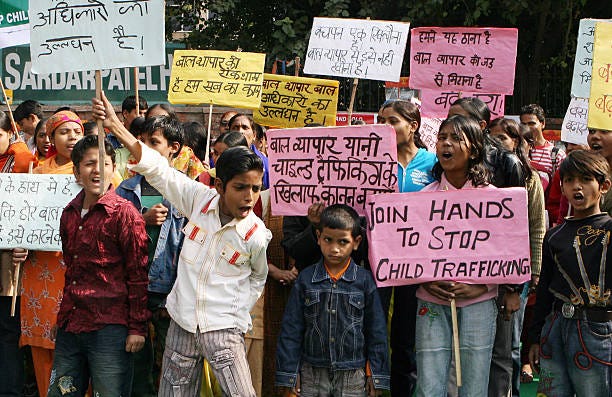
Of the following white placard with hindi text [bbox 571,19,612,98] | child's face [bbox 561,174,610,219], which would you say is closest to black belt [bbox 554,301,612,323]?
child's face [bbox 561,174,610,219]

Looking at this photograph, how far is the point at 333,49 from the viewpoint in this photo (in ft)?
26.3

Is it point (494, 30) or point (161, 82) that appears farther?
point (161, 82)

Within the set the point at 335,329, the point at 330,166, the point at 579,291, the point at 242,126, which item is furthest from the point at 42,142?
the point at 579,291

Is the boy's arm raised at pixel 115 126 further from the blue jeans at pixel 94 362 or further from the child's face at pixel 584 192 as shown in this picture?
the child's face at pixel 584 192

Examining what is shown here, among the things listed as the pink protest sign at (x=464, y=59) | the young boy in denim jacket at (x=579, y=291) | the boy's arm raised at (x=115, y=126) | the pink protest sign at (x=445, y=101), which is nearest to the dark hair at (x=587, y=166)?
the young boy in denim jacket at (x=579, y=291)

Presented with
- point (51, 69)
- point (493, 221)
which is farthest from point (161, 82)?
point (493, 221)

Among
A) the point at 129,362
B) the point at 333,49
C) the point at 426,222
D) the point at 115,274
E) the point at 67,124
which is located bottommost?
the point at 129,362

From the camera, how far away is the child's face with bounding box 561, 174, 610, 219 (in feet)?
15.6

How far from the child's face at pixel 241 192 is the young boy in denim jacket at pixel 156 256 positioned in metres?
0.81

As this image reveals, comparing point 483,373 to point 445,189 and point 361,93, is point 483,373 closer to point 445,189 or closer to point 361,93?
point 445,189

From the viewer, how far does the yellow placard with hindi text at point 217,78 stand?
8.02m

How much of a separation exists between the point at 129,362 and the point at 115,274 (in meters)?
0.49

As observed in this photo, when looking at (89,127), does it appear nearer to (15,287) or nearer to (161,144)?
(161,144)

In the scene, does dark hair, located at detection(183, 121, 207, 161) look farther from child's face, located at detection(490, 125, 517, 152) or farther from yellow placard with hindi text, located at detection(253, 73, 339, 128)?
child's face, located at detection(490, 125, 517, 152)
